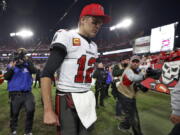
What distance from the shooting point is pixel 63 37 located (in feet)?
4.02

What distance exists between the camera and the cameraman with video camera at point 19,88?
3189mm

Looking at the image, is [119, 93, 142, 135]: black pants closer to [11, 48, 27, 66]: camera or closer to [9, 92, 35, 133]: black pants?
[9, 92, 35, 133]: black pants

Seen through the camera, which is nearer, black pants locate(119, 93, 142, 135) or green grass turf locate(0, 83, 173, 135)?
black pants locate(119, 93, 142, 135)

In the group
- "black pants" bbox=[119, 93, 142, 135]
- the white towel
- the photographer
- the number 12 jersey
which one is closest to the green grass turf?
"black pants" bbox=[119, 93, 142, 135]

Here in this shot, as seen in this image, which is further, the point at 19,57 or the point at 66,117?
the point at 19,57

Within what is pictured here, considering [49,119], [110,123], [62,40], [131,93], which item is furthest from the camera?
[110,123]

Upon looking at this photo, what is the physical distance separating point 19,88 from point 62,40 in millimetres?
2556

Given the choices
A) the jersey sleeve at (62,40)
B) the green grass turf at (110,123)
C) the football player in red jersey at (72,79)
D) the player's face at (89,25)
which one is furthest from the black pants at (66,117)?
the green grass turf at (110,123)

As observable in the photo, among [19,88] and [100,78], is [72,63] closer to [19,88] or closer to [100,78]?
[19,88]

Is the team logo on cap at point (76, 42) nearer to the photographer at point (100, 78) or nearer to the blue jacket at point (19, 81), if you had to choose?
the blue jacket at point (19, 81)

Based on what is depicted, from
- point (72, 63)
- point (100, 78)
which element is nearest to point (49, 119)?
point (72, 63)

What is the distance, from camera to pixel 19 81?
3.22 meters

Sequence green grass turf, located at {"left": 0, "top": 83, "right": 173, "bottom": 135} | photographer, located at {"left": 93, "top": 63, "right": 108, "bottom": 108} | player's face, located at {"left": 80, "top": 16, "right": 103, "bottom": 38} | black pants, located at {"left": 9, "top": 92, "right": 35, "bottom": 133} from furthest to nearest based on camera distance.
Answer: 1. photographer, located at {"left": 93, "top": 63, "right": 108, "bottom": 108}
2. green grass turf, located at {"left": 0, "top": 83, "right": 173, "bottom": 135}
3. black pants, located at {"left": 9, "top": 92, "right": 35, "bottom": 133}
4. player's face, located at {"left": 80, "top": 16, "right": 103, "bottom": 38}

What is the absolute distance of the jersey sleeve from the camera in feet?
3.89
